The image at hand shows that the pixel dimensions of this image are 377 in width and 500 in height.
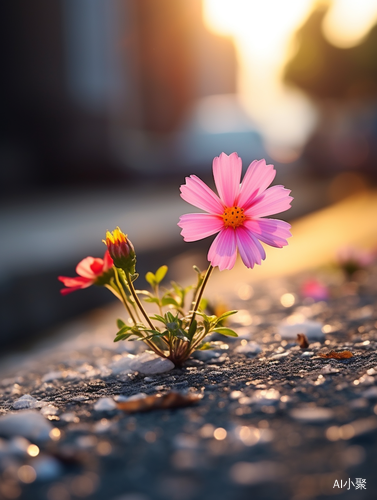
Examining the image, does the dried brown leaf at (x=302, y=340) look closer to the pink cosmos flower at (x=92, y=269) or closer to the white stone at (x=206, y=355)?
A: the white stone at (x=206, y=355)

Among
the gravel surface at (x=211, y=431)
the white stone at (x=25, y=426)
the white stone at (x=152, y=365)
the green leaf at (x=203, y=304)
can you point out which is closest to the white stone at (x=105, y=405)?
the gravel surface at (x=211, y=431)

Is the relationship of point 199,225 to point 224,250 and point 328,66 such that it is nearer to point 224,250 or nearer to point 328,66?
point 224,250

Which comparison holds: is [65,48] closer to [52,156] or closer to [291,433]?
[52,156]

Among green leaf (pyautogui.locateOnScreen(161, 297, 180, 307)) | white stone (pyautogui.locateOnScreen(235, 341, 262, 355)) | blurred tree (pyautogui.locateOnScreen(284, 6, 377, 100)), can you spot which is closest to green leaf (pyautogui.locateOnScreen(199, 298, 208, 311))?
green leaf (pyautogui.locateOnScreen(161, 297, 180, 307))

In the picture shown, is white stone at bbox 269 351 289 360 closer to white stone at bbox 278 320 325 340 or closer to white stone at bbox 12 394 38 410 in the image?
white stone at bbox 278 320 325 340

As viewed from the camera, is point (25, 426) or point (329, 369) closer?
point (25, 426)

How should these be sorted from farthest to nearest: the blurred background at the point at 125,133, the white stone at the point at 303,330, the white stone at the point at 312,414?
the blurred background at the point at 125,133 < the white stone at the point at 303,330 < the white stone at the point at 312,414

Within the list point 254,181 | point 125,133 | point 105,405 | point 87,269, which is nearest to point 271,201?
point 254,181
